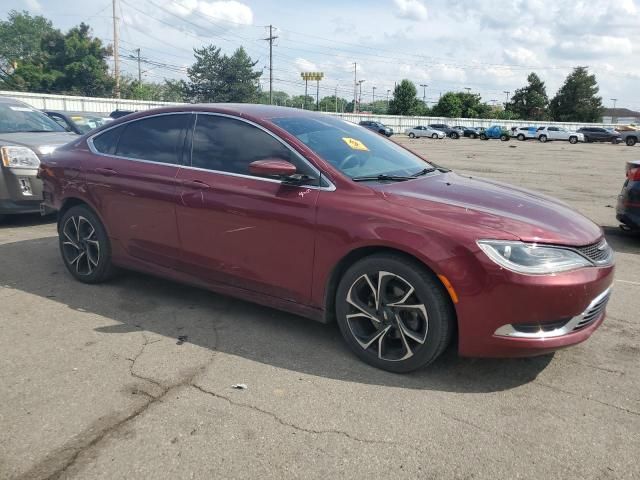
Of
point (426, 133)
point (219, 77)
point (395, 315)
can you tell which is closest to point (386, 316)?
point (395, 315)

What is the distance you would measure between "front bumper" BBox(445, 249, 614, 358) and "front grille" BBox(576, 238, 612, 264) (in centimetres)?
10

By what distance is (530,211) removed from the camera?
134 inches

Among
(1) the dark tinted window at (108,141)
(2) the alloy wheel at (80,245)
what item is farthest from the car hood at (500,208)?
(2) the alloy wheel at (80,245)

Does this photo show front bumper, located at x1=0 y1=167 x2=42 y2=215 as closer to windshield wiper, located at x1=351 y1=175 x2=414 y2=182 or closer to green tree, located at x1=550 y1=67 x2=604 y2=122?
windshield wiper, located at x1=351 y1=175 x2=414 y2=182

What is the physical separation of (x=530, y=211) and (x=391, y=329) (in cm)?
117

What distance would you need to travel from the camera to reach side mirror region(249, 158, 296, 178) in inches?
137

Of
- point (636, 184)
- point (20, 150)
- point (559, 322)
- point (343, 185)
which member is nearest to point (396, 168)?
point (343, 185)

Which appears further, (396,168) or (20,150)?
(20,150)

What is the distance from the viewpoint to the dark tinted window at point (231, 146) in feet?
12.4

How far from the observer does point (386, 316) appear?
3.31 metres

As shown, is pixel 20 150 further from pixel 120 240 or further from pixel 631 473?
pixel 631 473

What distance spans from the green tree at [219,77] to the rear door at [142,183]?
63.3 metres

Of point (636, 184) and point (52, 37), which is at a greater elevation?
point (52, 37)

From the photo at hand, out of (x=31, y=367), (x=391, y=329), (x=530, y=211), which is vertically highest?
(x=530, y=211)
